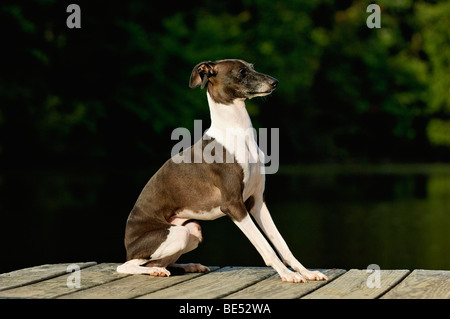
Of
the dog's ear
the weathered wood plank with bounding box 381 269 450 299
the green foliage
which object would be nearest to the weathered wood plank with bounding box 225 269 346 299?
the weathered wood plank with bounding box 381 269 450 299

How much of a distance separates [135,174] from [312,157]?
15383mm

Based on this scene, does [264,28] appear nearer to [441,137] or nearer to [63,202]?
[441,137]

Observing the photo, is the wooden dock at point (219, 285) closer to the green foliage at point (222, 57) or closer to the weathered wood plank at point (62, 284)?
the weathered wood plank at point (62, 284)

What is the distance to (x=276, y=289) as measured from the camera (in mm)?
4379

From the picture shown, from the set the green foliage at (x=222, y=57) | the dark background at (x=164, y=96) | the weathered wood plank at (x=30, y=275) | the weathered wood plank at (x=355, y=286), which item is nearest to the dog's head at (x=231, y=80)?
the weathered wood plank at (x=355, y=286)

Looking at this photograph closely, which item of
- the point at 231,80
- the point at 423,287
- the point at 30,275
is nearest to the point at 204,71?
the point at 231,80

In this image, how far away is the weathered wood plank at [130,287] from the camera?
4.22m

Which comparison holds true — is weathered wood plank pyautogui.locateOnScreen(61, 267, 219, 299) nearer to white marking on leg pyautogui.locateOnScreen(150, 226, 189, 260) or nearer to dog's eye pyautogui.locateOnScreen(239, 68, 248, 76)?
white marking on leg pyautogui.locateOnScreen(150, 226, 189, 260)

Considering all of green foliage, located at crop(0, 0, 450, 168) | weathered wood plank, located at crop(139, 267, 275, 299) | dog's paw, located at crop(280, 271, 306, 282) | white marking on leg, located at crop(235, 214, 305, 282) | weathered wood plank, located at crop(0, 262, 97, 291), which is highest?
green foliage, located at crop(0, 0, 450, 168)

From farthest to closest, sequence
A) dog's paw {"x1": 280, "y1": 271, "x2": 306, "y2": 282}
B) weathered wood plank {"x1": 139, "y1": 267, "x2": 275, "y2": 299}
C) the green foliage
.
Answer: the green foliage, dog's paw {"x1": 280, "y1": 271, "x2": 306, "y2": 282}, weathered wood plank {"x1": 139, "y1": 267, "x2": 275, "y2": 299}

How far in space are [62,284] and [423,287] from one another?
2.07 meters

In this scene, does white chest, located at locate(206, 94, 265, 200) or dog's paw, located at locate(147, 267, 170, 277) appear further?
dog's paw, located at locate(147, 267, 170, 277)

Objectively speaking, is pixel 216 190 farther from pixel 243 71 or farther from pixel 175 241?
pixel 243 71

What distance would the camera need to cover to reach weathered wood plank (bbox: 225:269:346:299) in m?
4.18
